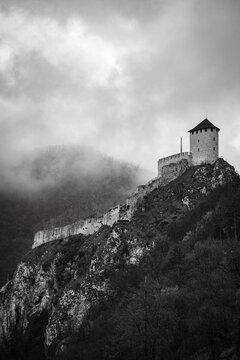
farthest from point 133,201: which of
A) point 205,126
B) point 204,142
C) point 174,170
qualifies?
point 205,126

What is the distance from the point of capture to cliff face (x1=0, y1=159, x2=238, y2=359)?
7800 centimetres

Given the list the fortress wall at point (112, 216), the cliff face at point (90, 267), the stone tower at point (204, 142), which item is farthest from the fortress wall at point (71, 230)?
the stone tower at point (204, 142)

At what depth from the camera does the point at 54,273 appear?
9712cm

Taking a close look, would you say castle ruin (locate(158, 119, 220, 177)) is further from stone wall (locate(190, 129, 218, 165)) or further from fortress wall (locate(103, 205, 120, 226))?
fortress wall (locate(103, 205, 120, 226))

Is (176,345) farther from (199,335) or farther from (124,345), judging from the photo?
(124,345)

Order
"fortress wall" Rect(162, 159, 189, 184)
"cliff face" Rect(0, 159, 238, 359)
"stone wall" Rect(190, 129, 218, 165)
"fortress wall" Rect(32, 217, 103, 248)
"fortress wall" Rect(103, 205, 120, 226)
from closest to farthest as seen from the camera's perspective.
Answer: "cliff face" Rect(0, 159, 238, 359)
"stone wall" Rect(190, 129, 218, 165)
"fortress wall" Rect(162, 159, 189, 184)
"fortress wall" Rect(103, 205, 120, 226)
"fortress wall" Rect(32, 217, 103, 248)

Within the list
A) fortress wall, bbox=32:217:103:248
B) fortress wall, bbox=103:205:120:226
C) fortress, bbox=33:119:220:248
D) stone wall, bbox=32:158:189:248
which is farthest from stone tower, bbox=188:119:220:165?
fortress wall, bbox=32:217:103:248

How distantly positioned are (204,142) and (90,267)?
27876 mm

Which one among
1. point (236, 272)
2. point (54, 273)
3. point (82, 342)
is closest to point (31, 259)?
point (54, 273)

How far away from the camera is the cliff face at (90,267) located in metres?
Answer: 78.0

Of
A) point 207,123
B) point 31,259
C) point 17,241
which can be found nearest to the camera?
point 207,123

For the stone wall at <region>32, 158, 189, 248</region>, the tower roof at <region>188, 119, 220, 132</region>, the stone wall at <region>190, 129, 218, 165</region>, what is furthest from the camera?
the stone wall at <region>32, 158, 189, 248</region>

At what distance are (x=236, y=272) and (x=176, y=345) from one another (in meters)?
8.80

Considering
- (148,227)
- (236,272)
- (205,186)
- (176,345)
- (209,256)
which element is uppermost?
(205,186)
